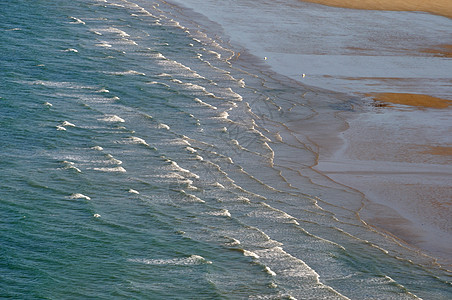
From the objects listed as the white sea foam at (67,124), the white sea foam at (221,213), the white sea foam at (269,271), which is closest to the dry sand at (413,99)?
the white sea foam at (67,124)

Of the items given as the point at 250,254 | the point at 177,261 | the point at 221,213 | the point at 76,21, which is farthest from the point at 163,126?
→ the point at 76,21

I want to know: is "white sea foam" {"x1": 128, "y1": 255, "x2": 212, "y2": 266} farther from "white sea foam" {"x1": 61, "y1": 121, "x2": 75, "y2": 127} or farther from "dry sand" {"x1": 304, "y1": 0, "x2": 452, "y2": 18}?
"dry sand" {"x1": 304, "y1": 0, "x2": 452, "y2": 18}

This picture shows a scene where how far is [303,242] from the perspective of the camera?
684 inches

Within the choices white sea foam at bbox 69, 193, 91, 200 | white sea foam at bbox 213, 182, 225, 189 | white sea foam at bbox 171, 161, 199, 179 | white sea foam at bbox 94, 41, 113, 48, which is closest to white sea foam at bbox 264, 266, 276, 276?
white sea foam at bbox 213, 182, 225, 189

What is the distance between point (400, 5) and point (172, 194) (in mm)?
40513

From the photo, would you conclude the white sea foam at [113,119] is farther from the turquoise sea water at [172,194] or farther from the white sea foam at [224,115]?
the white sea foam at [224,115]

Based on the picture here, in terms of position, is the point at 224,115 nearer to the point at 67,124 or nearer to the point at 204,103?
the point at 204,103

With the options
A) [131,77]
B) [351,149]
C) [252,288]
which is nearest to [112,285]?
[252,288]

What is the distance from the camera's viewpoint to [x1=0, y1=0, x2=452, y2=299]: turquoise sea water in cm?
1522

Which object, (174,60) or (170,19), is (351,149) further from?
(170,19)

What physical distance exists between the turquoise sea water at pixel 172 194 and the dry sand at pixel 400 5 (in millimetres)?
22636

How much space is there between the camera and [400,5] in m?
55.1

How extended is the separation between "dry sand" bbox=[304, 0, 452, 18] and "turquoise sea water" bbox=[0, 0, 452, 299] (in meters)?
22.6

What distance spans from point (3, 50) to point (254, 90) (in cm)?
1189
